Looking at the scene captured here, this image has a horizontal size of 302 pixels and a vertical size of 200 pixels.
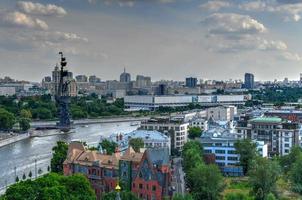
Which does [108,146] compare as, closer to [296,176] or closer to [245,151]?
[245,151]

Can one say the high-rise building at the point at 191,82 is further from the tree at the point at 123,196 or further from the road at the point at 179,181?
the tree at the point at 123,196

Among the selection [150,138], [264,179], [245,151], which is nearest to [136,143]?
[150,138]

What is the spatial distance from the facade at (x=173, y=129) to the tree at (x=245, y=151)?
7.08m

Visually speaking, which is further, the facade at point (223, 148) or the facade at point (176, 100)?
the facade at point (176, 100)

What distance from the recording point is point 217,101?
97.6m

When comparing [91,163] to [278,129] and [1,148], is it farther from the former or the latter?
[1,148]

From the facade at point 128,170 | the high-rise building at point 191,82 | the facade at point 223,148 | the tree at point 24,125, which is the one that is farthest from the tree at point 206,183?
the high-rise building at point 191,82

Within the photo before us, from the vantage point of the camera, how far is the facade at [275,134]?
35.5 meters

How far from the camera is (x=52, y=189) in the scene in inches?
714

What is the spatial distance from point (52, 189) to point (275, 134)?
21.2 metres

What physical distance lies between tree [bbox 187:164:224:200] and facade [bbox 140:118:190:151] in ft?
44.3

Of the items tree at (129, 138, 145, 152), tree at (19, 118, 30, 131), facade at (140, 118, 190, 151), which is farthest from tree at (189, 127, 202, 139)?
tree at (19, 118, 30, 131)

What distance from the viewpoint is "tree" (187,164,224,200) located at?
74.5 feet

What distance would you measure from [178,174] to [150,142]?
8.23 meters
